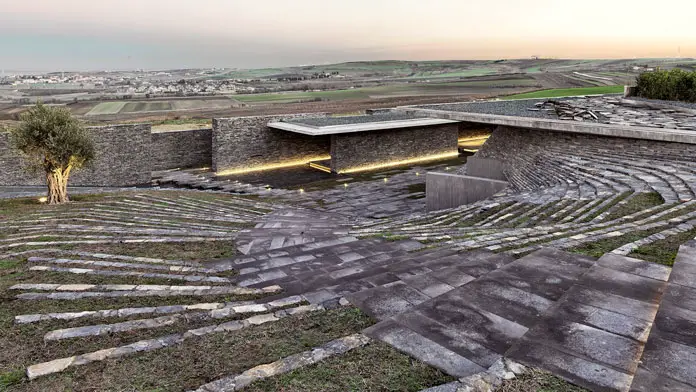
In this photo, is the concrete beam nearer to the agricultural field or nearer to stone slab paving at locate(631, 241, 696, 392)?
stone slab paving at locate(631, 241, 696, 392)

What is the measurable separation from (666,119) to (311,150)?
18.8 meters

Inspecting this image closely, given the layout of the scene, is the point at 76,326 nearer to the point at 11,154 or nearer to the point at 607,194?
the point at 607,194

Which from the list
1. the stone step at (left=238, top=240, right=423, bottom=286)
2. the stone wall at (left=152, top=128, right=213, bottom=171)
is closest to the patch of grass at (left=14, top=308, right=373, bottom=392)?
the stone step at (left=238, top=240, right=423, bottom=286)

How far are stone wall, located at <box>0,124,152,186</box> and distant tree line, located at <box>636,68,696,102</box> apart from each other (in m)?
31.1

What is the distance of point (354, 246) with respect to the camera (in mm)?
8289

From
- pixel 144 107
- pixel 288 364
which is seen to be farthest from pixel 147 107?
pixel 288 364

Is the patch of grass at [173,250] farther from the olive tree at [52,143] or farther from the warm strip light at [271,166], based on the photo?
the warm strip light at [271,166]

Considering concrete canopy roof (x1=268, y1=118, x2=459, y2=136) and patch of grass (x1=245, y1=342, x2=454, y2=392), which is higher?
concrete canopy roof (x1=268, y1=118, x2=459, y2=136)

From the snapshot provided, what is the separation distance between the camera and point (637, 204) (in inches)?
364

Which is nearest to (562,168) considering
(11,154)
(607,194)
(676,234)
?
(607,194)

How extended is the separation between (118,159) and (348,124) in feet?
41.7

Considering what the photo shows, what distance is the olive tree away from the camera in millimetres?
13508

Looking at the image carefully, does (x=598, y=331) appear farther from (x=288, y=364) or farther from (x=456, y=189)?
(x=456, y=189)

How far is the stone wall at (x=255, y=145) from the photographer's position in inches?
983
